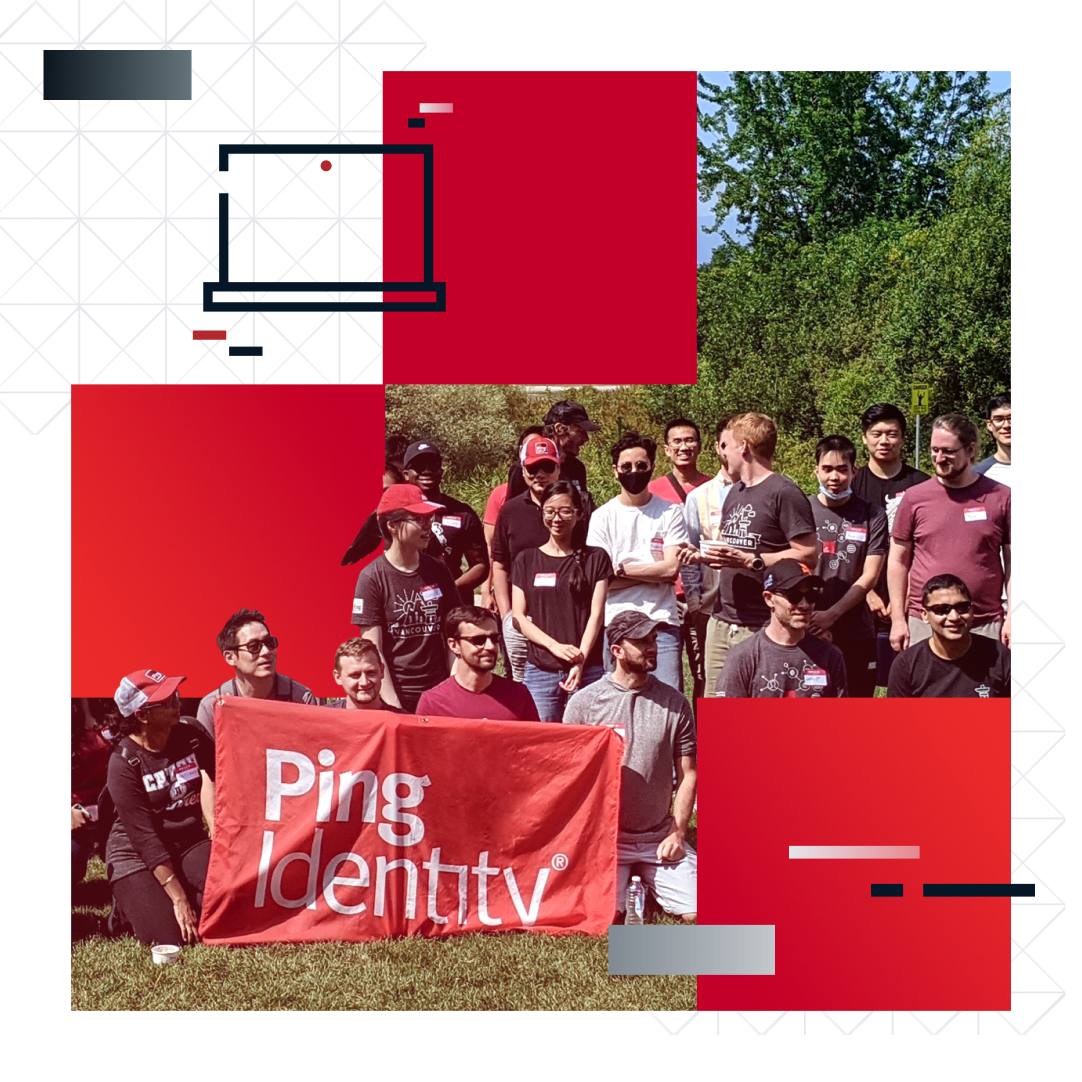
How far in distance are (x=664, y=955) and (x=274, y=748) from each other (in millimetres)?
2193

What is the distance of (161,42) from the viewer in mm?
6285

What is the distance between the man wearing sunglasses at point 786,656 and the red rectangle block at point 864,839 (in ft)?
0.52

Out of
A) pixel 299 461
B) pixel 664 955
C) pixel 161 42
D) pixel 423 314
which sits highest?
pixel 161 42

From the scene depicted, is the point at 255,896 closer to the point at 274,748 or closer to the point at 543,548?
the point at 274,748

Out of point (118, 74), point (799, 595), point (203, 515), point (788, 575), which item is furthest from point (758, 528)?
point (118, 74)

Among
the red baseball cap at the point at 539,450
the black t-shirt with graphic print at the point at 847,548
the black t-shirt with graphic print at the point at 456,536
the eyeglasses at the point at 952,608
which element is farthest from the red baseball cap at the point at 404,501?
the eyeglasses at the point at 952,608

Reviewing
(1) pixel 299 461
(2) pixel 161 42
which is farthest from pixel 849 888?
(2) pixel 161 42

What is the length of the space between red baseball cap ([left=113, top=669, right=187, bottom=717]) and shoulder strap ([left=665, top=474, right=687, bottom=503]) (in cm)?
267

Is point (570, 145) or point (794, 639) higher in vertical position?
point (570, 145)

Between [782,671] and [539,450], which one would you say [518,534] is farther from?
[782,671]

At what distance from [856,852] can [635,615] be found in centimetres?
156

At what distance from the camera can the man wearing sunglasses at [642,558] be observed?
21.7 feet

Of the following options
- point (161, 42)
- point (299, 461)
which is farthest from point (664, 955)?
point (161, 42)

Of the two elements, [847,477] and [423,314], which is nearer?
[423,314]
